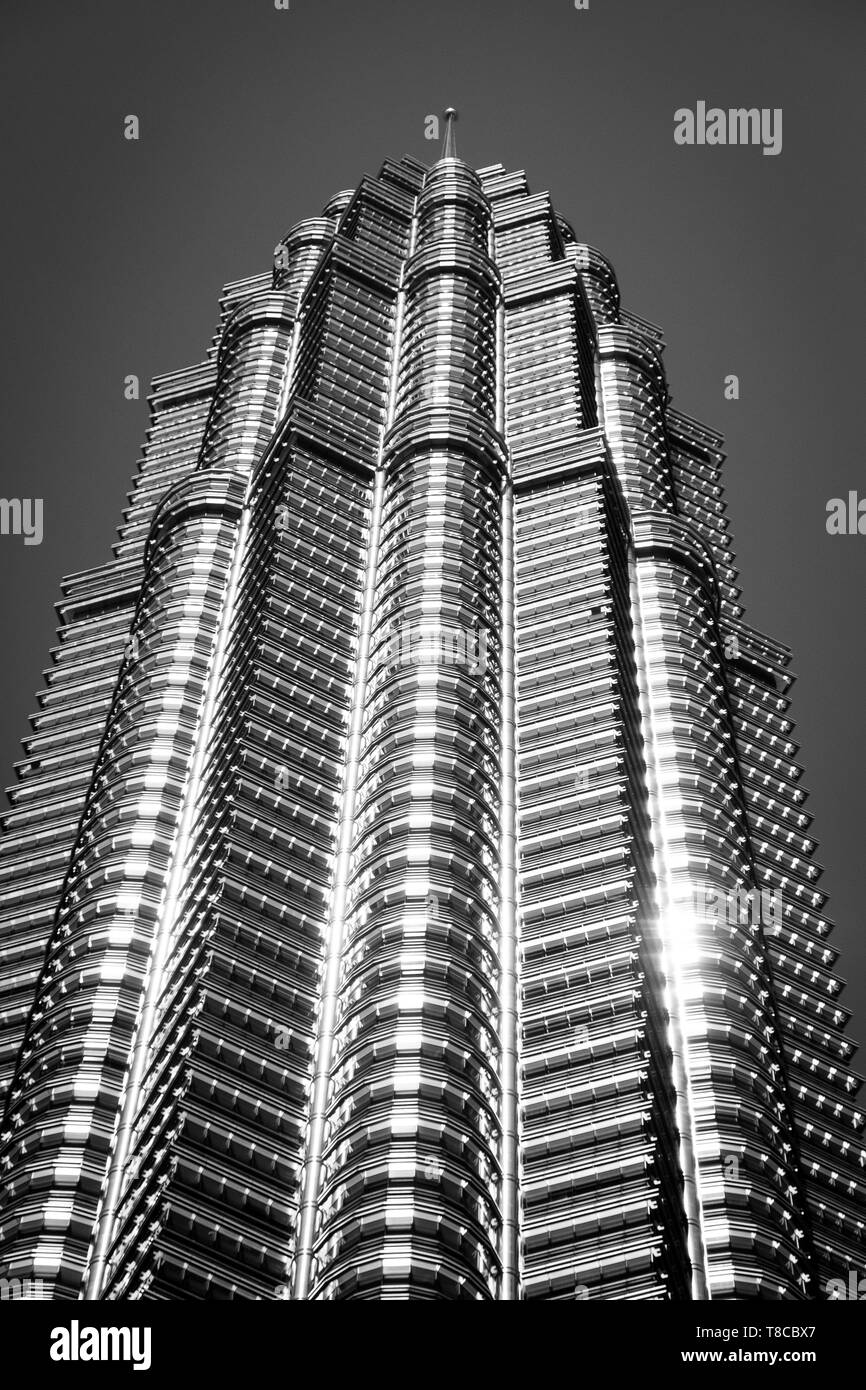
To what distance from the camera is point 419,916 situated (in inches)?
4815

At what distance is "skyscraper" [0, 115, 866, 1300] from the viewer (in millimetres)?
107000

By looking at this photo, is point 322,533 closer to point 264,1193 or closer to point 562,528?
point 562,528

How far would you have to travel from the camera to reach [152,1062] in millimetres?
120938

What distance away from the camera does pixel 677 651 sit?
544 ft

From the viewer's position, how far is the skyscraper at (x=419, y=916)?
351 ft

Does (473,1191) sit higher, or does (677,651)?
(677,651)
